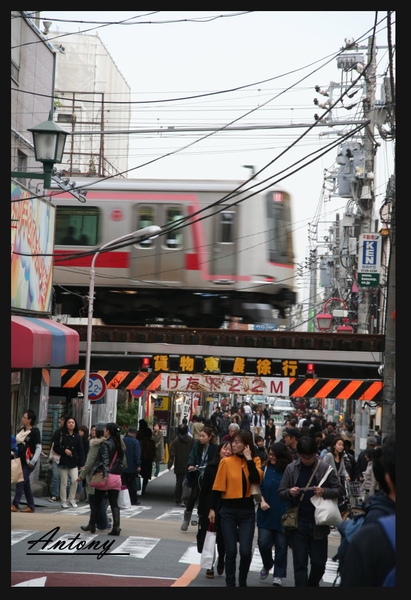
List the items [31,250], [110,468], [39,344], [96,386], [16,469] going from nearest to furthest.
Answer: [16,469] < [110,468] < [39,344] < [31,250] < [96,386]

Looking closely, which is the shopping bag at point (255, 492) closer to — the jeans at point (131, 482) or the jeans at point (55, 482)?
the jeans at point (131, 482)

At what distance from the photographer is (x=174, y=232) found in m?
21.1

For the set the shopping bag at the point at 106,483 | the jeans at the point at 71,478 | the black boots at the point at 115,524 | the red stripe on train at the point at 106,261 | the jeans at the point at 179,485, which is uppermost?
the red stripe on train at the point at 106,261

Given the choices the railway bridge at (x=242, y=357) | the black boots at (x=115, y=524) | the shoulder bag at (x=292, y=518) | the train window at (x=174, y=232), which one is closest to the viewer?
the shoulder bag at (x=292, y=518)

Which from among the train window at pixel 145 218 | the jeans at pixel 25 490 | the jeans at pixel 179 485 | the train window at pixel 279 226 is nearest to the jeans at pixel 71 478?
the jeans at pixel 25 490

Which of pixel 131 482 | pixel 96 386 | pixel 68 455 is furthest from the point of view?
pixel 96 386

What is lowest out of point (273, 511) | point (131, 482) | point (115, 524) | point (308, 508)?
point (131, 482)

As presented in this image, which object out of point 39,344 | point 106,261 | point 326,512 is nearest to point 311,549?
point 326,512

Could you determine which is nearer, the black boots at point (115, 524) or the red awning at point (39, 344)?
the black boots at point (115, 524)

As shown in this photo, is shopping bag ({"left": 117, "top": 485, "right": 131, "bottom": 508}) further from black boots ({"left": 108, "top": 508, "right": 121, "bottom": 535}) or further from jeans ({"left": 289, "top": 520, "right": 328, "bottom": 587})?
jeans ({"left": 289, "top": 520, "right": 328, "bottom": 587})

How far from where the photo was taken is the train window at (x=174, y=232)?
821 inches

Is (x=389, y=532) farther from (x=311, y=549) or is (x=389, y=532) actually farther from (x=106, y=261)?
(x=106, y=261)

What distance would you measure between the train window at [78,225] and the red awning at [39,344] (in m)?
4.97

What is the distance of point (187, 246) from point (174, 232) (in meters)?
0.48
